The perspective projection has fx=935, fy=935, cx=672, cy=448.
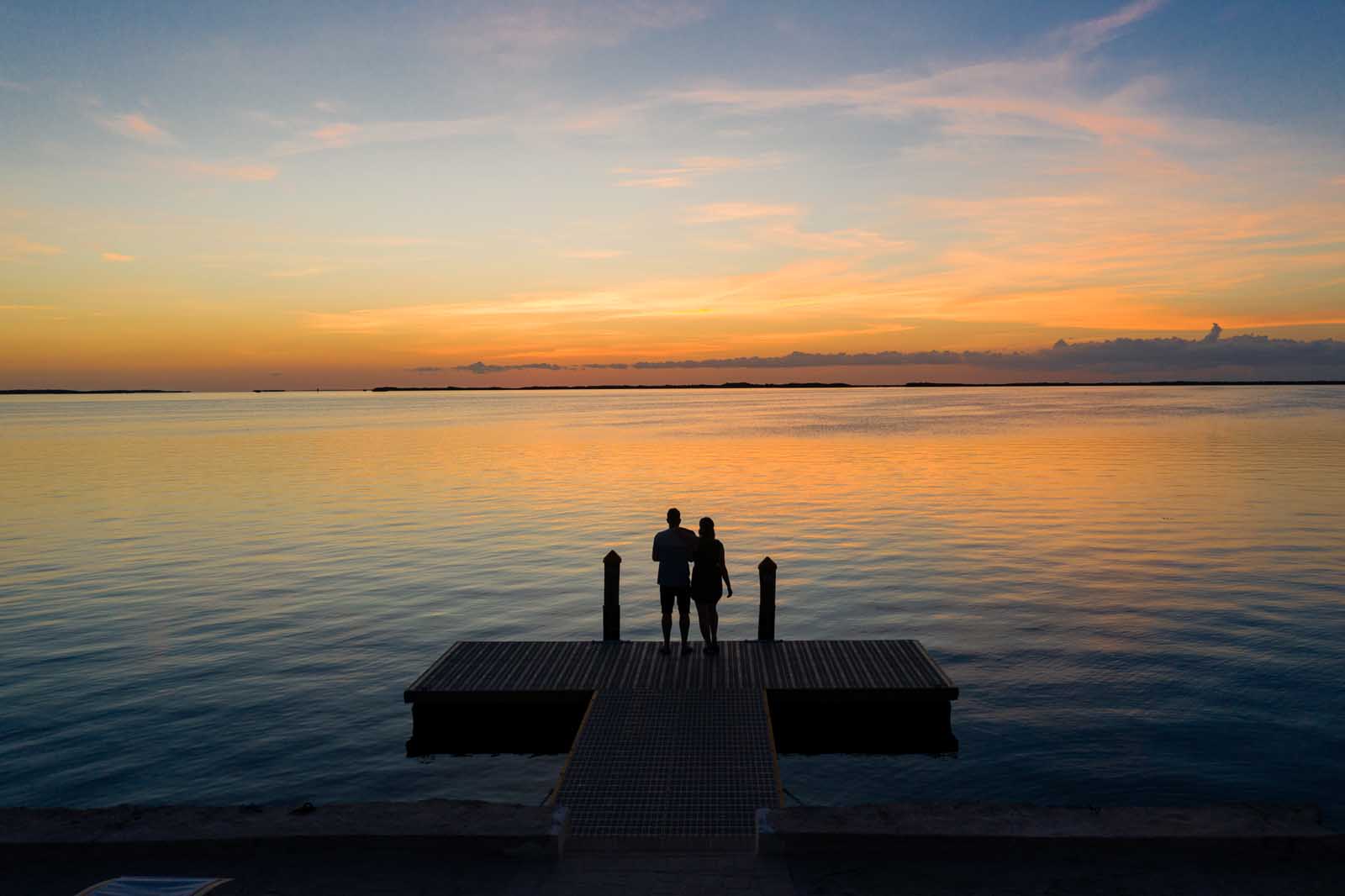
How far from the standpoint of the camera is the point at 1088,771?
13.8m

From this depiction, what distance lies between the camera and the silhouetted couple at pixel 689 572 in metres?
15.1

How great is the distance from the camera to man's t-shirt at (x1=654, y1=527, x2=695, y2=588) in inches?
594

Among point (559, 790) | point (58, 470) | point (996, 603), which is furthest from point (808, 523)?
point (58, 470)

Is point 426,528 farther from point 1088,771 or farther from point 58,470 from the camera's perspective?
point 58,470

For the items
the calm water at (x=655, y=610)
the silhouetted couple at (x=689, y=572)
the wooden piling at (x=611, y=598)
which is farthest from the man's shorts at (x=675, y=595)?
the calm water at (x=655, y=610)

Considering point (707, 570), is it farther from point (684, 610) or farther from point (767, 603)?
point (767, 603)

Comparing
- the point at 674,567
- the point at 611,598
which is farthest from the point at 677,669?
the point at 611,598

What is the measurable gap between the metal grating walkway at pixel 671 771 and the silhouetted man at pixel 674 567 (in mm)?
2090

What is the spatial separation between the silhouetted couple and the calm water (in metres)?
2.86

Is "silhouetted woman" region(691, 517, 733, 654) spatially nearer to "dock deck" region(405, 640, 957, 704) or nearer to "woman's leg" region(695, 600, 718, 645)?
"woman's leg" region(695, 600, 718, 645)

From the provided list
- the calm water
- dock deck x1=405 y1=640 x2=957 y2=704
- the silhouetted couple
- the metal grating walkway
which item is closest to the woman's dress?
the silhouetted couple

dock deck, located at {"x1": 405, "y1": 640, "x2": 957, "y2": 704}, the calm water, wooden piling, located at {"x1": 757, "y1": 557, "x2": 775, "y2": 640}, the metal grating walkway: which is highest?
wooden piling, located at {"x1": 757, "y1": 557, "x2": 775, "y2": 640}

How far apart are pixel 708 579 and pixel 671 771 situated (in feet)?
15.2

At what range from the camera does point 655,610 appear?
24.0m
